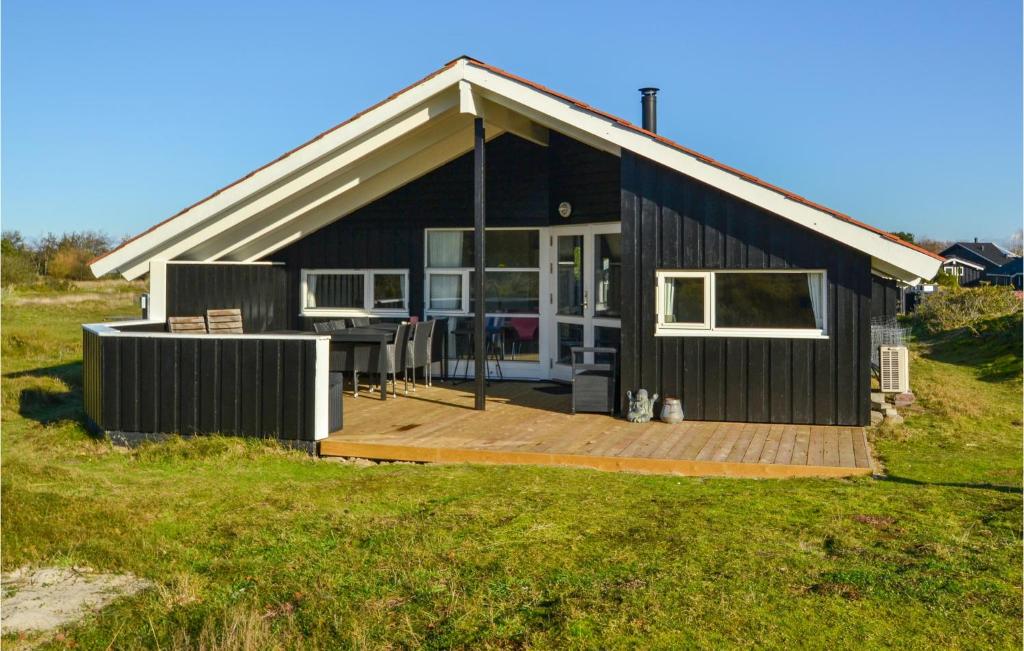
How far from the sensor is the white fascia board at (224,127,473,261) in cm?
1212

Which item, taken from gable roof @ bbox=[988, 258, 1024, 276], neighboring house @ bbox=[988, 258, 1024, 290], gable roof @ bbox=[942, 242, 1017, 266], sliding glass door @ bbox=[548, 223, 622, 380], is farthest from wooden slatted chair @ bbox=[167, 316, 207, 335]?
gable roof @ bbox=[942, 242, 1017, 266]

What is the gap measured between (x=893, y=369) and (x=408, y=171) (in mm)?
6464

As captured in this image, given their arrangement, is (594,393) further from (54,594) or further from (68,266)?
(68,266)

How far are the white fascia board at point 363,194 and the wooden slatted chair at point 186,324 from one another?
3.90 feet

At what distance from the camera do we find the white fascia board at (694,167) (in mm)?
8430

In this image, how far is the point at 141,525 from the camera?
5715mm

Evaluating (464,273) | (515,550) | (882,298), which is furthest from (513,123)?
A: (515,550)

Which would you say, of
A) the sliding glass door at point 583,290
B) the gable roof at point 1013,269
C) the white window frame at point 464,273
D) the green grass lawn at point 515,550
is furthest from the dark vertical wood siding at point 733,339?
the gable roof at point 1013,269

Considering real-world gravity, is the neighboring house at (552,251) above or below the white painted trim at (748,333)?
above

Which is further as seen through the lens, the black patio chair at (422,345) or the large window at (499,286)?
the large window at (499,286)

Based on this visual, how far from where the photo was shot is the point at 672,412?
9164 millimetres

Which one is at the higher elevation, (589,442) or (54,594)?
(589,442)

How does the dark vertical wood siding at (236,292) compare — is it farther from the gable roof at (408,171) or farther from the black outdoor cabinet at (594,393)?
the black outdoor cabinet at (594,393)

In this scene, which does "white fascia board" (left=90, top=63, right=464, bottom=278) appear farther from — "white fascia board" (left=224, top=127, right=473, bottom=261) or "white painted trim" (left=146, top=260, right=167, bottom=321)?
"white fascia board" (left=224, top=127, right=473, bottom=261)
